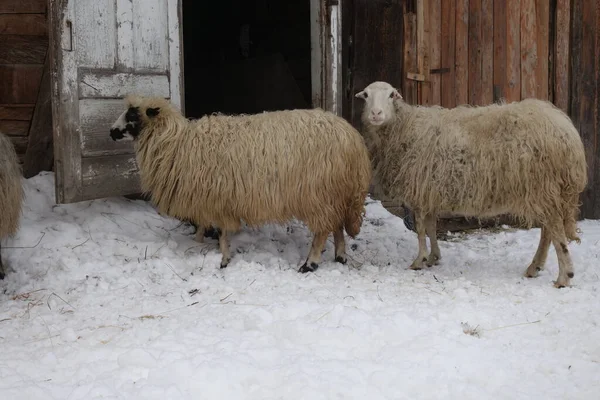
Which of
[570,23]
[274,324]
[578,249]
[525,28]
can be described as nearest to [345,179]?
[274,324]

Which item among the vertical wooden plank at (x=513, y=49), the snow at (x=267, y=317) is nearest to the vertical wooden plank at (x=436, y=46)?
the vertical wooden plank at (x=513, y=49)

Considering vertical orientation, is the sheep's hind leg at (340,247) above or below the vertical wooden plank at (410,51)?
below

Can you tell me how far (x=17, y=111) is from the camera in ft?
22.8

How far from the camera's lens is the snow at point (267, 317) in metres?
3.49

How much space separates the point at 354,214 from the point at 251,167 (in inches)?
42.9

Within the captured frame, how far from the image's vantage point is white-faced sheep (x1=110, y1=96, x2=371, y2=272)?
589 centimetres

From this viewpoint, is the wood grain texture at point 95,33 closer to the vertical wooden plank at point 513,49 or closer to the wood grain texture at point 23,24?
the wood grain texture at point 23,24

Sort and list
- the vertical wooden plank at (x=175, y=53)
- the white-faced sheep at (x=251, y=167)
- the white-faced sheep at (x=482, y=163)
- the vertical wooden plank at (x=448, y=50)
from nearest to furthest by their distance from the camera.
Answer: the white-faced sheep at (x=482, y=163) → the white-faced sheep at (x=251, y=167) → the vertical wooden plank at (x=175, y=53) → the vertical wooden plank at (x=448, y=50)

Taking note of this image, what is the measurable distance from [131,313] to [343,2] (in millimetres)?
4743

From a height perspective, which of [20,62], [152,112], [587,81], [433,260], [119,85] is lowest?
[433,260]

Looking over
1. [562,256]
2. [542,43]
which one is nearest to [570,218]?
[562,256]

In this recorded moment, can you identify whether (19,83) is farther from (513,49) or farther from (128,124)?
(513,49)

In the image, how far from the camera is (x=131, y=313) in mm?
4727

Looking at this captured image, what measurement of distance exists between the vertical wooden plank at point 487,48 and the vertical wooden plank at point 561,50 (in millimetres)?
1141
